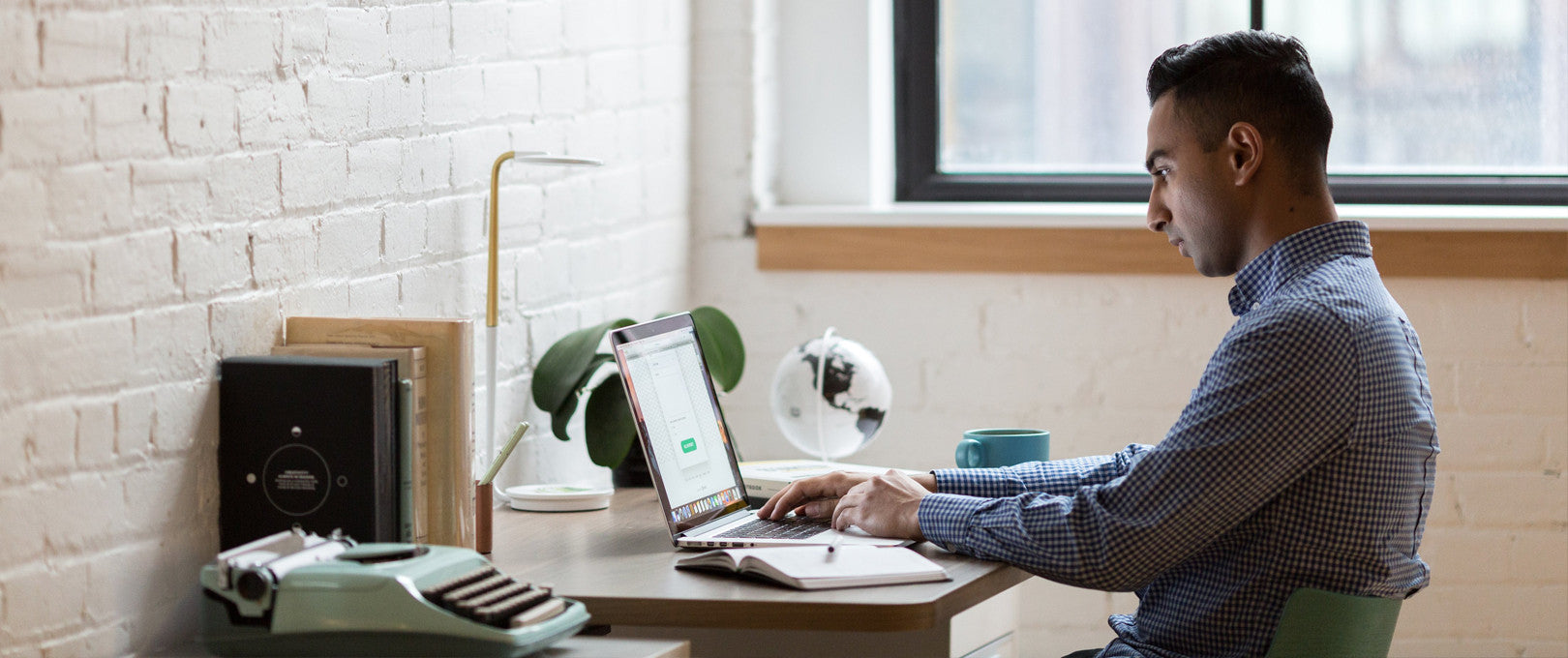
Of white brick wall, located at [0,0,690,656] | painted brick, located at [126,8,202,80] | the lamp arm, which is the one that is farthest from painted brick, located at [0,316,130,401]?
the lamp arm

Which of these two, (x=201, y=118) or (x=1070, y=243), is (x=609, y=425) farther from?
(x=1070, y=243)

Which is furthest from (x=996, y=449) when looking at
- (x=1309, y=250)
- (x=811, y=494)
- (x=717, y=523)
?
(x=1309, y=250)

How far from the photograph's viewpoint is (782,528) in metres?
1.84

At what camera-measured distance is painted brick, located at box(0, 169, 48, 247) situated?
1335 millimetres

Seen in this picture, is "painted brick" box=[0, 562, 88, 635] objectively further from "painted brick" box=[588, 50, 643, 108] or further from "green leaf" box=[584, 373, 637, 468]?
"painted brick" box=[588, 50, 643, 108]

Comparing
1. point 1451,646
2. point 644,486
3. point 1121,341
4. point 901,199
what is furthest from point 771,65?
point 1451,646

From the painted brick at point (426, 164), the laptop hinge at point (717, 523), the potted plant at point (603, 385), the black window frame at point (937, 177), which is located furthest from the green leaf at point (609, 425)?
the black window frame at point (937, 177)

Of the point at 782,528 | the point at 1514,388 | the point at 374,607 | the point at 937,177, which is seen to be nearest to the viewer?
the point at 374,607

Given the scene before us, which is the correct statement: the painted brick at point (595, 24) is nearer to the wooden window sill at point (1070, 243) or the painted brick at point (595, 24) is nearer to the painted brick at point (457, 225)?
the painted brick at point (457, 225)

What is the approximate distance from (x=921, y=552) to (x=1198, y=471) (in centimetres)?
33

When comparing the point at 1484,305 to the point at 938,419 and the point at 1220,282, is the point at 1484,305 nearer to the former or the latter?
the point at 1220,282

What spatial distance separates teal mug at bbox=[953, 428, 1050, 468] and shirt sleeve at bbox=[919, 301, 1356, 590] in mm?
435

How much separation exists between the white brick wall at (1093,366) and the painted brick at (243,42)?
130 cm

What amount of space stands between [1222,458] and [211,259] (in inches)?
40.3
